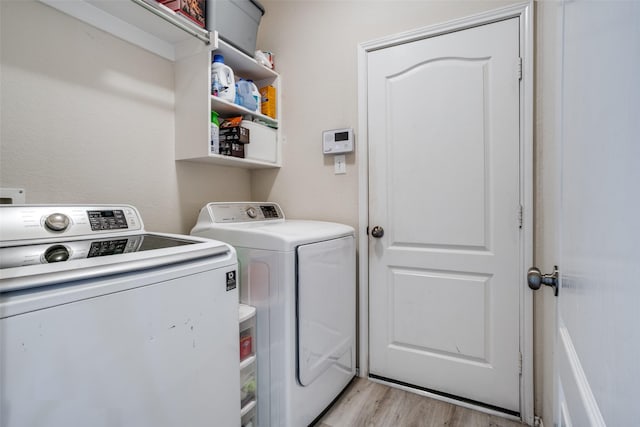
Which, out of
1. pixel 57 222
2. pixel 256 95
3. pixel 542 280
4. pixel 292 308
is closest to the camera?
pixel 542 280

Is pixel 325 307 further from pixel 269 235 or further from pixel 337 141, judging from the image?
pixel 337 141

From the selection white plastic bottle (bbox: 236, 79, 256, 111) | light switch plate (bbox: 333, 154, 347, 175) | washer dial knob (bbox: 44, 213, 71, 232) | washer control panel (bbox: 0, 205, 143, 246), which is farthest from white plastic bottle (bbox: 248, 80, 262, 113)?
washer dial knob (bbox: 44, 213, 71, 232)

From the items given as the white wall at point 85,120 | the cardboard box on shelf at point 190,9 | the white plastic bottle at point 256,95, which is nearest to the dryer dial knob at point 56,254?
the white wall at point 85,120

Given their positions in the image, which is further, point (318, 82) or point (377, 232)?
point (318, 82)

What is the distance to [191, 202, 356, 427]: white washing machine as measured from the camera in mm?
1426

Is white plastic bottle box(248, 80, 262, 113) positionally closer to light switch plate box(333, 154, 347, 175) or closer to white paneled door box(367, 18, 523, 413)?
light switch plate box(333, 154, 347, 175)

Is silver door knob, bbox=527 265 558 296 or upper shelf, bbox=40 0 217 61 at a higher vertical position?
upper shelf, bbox=40 0 217 61

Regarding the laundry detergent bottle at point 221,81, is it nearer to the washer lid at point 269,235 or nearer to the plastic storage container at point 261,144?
the plastic storage container at point 261,144

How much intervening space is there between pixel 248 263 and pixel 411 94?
54.5 inches

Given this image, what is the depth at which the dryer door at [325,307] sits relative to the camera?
1482 millimetres

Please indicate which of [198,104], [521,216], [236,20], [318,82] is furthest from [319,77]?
[521,216]

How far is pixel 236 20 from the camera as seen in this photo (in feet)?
6.15

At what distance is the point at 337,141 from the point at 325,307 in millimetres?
1073

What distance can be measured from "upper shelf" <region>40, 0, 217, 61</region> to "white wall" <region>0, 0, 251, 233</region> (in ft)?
0.14
